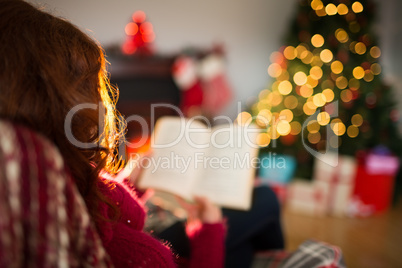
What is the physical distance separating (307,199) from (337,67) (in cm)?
92

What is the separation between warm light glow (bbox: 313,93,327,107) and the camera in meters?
1.99

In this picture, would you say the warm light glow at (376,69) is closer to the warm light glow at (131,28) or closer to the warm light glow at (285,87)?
the warm light glow at (285,87)

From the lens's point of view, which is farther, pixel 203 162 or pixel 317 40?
pixel 317 40

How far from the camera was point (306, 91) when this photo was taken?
204cm

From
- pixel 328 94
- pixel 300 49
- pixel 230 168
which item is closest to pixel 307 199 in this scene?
pixel 328 94

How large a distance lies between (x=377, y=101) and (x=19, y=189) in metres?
2.26

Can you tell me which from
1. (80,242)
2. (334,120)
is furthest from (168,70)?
(80,242)

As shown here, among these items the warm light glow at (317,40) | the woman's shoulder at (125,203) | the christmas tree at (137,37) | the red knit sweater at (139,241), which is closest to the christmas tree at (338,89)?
the warm light glow at (317,40)

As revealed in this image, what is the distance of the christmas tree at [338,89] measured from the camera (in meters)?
1.99

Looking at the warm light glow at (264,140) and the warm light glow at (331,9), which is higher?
the warm light glow at (331,9)

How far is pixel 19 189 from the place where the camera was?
23 centimetres

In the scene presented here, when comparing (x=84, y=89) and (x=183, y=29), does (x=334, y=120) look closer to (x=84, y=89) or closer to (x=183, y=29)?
(x=183, y=29)

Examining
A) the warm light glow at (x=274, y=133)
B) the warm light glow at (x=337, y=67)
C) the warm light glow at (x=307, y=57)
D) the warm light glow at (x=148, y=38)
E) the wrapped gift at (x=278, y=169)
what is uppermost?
the warm light glow at (x=148, y=38)

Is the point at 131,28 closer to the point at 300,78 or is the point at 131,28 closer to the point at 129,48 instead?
the point at 129,48
